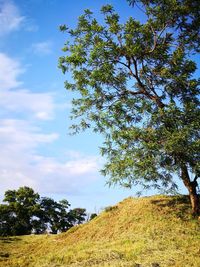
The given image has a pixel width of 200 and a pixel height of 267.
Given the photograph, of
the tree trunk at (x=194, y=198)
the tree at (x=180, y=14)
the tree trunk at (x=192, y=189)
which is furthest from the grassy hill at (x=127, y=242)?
the tree at (x=180, y=14)

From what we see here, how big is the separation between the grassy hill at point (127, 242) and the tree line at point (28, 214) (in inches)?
846

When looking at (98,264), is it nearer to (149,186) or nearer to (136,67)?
(149,186)

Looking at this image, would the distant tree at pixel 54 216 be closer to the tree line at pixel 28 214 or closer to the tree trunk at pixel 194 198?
the tree line at pixel 28 214

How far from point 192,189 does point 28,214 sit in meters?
36.4

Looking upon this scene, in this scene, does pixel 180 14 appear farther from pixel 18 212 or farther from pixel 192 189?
pixel 18 212

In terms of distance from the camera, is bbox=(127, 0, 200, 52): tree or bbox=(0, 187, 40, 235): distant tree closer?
bbox=(127, 0, 200, 52): tree

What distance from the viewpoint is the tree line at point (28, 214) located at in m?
55.0

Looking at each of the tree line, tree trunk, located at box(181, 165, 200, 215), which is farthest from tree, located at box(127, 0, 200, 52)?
the tree line


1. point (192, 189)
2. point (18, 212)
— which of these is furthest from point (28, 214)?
point (192, 189)

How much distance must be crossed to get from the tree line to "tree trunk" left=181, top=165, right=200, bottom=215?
1390 inches

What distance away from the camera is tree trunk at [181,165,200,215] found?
84.6ft

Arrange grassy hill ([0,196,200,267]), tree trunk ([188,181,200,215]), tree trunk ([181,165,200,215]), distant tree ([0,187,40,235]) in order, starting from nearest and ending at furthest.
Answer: grassy hill ([0,196,200,267]), tree trunk ([188,181,200,215]), tree trunk ([181,165,200,215]), distant tree ([0,187,40,235])

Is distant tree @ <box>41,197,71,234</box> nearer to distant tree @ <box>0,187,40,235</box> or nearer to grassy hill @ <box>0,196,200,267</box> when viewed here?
Result: distant tree @ <box>0,187,40,235</box>

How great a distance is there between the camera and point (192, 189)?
1030 inches
